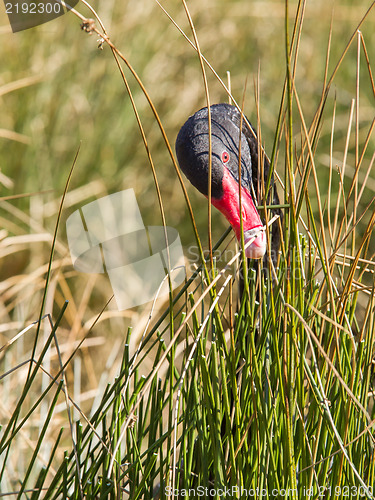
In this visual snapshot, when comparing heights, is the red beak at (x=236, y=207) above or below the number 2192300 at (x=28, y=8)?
below

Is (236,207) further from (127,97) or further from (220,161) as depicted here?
(127,97)

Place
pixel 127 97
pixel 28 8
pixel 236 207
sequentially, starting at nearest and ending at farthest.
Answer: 1. pixel 236 207
2. pixel 28 8
3. pixel 127 97

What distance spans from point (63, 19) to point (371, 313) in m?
1.98

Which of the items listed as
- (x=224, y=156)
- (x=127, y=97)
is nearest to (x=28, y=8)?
(x=127, y=97)

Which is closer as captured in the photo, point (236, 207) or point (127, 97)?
point (236, 207)

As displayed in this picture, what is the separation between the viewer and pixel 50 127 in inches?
83.6

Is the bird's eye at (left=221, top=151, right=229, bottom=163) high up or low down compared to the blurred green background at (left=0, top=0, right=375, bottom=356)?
down

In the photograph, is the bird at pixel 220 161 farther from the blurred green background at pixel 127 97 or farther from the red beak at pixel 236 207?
the blurred green background at pixel 127 97

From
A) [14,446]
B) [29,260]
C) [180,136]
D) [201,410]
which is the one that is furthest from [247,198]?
[29,260]

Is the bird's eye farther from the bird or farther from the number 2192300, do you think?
the number 2192300

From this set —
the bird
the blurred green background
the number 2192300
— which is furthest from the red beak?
the number 2192300

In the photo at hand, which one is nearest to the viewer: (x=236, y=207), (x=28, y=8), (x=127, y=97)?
(x=236, y=207)

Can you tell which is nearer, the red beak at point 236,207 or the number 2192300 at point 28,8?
the red beak at point 236,207

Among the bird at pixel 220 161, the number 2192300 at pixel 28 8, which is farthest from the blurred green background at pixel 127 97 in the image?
the bird at pixel 220 161
